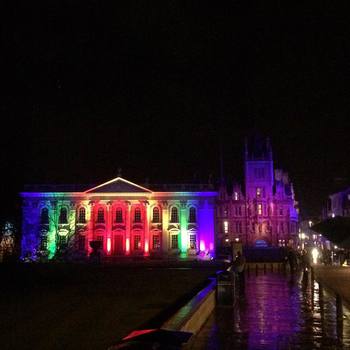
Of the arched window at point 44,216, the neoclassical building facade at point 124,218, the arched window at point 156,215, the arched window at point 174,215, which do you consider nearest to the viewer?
the neoclassical building facade at point 124,218

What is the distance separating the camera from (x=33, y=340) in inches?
420

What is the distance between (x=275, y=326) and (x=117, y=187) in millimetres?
70759

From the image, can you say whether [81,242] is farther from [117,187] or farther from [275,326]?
[275,326]

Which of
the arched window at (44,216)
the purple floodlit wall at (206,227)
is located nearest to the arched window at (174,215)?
the purple floodlit wall at (206,227)

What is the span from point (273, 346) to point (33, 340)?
452 cm

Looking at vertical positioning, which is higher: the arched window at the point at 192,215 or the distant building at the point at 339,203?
the distant building at the point at 339,203

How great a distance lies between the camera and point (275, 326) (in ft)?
37.8

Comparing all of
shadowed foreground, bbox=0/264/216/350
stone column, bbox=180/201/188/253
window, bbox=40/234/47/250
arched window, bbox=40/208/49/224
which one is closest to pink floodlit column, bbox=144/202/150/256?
stone column, bbox=180/201/188/253

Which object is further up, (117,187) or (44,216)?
(117,187)

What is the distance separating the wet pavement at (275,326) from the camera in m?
9.57

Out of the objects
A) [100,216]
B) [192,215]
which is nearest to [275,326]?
[192,215]

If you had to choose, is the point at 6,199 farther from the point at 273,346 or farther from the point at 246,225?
the point at 246,225

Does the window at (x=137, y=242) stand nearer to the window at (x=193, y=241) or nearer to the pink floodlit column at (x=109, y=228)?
the pink floodlit column at (x=109, y=228)

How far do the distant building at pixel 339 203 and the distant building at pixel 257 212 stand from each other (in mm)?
6937
